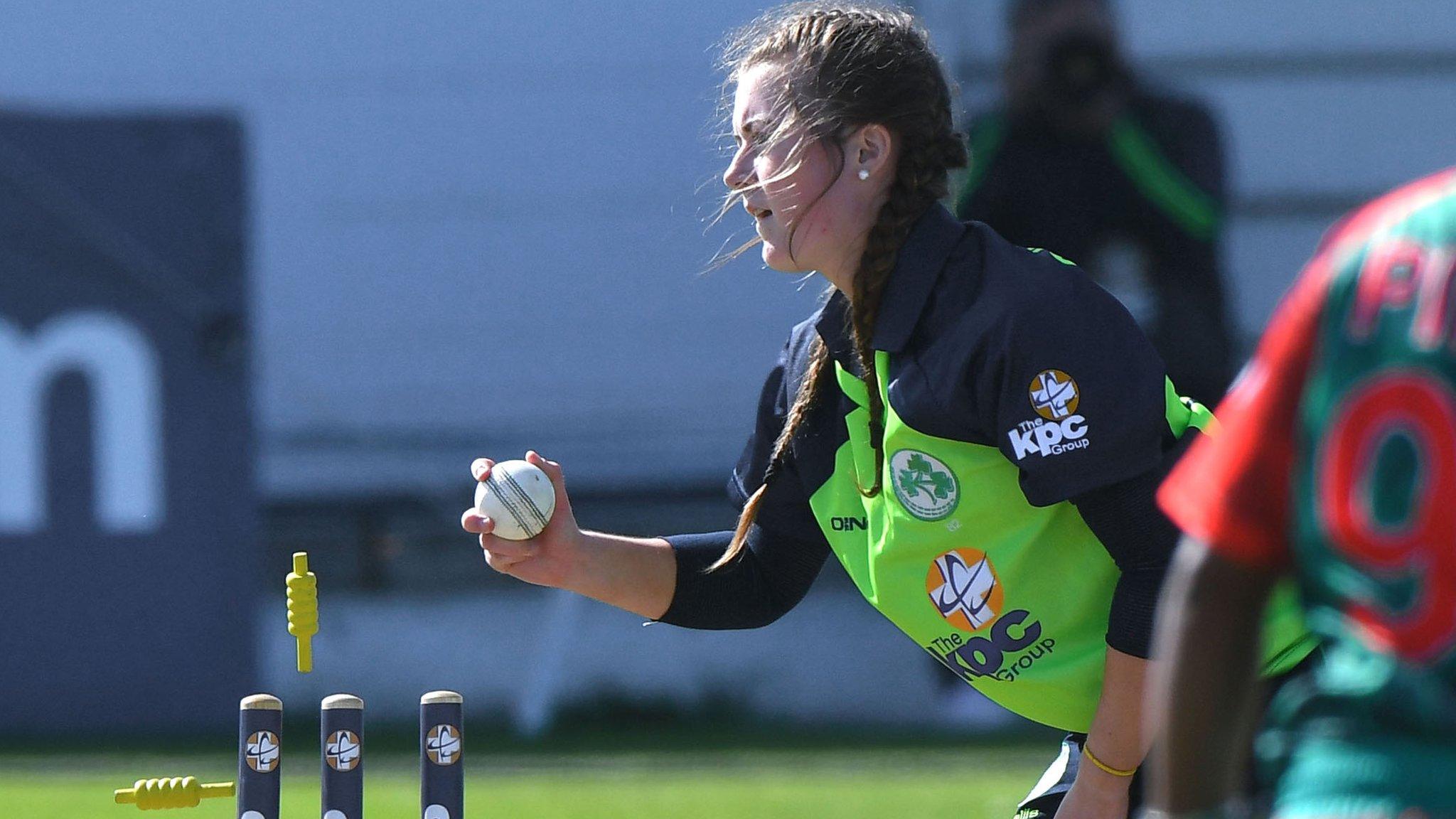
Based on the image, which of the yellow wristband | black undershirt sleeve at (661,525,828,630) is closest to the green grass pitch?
black undershirt sleeve at (661,525,828,630)

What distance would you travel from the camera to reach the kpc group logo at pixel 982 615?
2.40 meters

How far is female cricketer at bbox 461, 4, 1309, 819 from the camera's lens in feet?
7.40

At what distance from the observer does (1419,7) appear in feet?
30.0

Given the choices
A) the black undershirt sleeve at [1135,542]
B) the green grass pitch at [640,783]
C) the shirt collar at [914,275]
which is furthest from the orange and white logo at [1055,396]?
the green grass pitch at [640,783]

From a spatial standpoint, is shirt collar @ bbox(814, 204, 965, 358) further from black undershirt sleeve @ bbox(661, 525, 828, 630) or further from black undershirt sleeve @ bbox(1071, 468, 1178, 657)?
black undershirt sleeve @ bbox(661, 525, 828, 630)

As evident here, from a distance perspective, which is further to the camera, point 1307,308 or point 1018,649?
point 1018,649

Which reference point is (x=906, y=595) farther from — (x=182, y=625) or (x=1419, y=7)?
(x=1419, y=7)

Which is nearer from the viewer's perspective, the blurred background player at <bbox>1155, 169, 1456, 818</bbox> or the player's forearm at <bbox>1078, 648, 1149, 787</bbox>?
the blurred background player at <bbox>1155, 169, 1456, 818</bbox>

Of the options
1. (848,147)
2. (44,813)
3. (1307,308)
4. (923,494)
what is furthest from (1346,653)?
(44,813)

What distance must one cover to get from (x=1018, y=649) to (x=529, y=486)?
0.68 meters

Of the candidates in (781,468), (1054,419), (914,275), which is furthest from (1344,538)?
(781,468)

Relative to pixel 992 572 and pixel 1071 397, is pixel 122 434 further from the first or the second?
pixel 1071 397

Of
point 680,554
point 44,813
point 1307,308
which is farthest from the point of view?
point 44,813

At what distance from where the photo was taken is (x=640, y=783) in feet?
23.1
